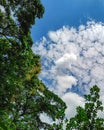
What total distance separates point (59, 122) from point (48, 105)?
19.2 metres

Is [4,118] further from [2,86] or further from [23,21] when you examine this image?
[23,21]

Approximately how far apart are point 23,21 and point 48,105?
1275 centimetres

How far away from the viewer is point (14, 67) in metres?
18.6

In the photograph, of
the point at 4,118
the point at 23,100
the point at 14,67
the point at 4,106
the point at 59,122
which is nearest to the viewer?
the point at 59,122

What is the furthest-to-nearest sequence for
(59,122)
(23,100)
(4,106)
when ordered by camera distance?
(23,100) < (4,106) < (59,122)

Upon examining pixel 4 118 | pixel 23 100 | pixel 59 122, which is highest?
pixel 23 100

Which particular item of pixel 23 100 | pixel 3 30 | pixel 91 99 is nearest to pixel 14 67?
pixel 3 30

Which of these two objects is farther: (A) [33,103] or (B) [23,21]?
(A) [33,103]

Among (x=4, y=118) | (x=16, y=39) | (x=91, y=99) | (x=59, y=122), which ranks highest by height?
(x=16, y=39)

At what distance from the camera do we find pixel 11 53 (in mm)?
19031

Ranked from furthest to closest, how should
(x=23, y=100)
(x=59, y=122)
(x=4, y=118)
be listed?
(x=23, y=100)
(x=4, y=118)
(x=59, y=122)

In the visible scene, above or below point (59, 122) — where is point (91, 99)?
above

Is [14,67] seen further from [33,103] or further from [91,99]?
[33,103]

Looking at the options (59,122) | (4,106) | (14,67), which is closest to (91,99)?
(59,122)
